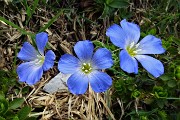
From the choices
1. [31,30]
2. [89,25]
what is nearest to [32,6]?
[31,30]

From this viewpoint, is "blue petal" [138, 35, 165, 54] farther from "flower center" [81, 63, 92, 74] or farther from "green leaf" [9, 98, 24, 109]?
"green leaf" [9, 98, 24, 109]

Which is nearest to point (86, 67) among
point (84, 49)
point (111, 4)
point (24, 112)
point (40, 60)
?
point (84, 49)

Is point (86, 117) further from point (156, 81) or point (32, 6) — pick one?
point (32, 6)

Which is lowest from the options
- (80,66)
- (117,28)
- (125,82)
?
(125,82)

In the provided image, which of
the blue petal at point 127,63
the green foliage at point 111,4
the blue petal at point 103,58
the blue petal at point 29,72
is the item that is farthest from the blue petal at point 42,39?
the green foliage at point 111,4

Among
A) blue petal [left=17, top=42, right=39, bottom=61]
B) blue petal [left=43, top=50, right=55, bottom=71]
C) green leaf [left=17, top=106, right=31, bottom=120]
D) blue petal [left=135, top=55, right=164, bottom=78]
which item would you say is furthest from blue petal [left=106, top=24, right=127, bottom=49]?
green leaf [left=17, top=106, right=31, bottom=120]
